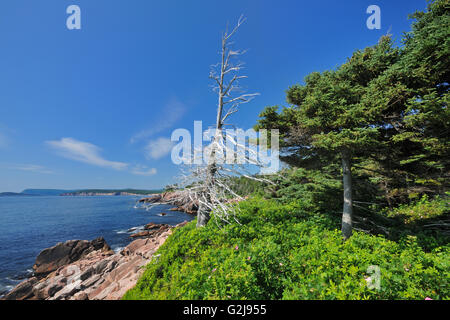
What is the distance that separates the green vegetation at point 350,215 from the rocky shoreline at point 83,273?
4.34 m

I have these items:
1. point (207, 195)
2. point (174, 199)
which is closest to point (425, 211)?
point (207, 195)

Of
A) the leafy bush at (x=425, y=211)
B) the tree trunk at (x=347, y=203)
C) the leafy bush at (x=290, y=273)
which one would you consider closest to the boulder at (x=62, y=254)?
the leafy bush at (x=290, y=273)

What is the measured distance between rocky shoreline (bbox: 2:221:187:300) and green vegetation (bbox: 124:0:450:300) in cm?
434

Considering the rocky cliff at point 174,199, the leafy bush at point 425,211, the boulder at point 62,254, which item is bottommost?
the boulder at point 62,254

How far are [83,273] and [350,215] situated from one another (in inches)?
649

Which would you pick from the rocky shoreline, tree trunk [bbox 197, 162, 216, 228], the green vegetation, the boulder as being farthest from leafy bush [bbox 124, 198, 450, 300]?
the boulder

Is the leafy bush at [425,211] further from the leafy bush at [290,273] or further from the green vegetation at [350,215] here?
the leafy bush at [290,273]

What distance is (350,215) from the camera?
6836 mm

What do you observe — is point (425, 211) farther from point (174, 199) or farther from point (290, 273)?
point (174, 199)

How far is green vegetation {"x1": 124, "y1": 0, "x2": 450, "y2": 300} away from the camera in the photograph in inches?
105

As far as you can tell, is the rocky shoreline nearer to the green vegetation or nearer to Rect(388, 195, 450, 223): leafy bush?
the green vegetation

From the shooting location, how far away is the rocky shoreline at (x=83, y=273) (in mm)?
8166
